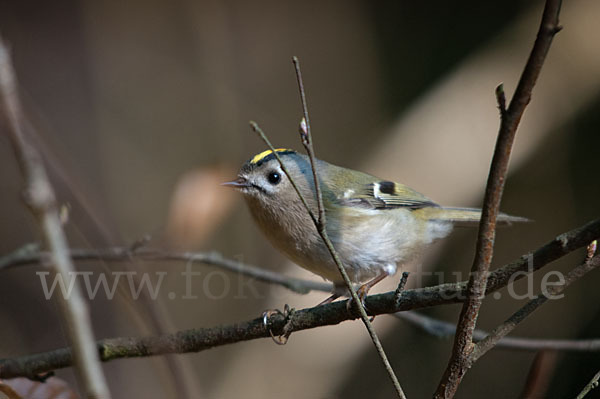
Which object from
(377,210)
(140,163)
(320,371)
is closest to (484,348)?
(377,210)

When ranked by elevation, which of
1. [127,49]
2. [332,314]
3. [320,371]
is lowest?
[320,371]

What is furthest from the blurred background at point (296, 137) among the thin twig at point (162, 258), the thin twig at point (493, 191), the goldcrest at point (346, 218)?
the thin twig at point (493, 191)

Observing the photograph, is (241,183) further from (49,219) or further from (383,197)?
(49,219)

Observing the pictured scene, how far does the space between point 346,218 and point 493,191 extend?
4.05 ft

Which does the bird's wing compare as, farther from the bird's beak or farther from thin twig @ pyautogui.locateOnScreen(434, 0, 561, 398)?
thin twig @ pyautogui.locateOnScreen(434, 0, 561, 398)

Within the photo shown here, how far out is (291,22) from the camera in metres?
4.63

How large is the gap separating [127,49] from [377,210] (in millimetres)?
2687

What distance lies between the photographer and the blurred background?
10.1ft

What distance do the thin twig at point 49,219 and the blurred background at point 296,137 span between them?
122cm

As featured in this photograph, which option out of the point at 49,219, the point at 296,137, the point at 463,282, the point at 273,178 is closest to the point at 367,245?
the point at 273,178

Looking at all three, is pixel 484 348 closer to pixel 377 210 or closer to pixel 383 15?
pixel 377 210

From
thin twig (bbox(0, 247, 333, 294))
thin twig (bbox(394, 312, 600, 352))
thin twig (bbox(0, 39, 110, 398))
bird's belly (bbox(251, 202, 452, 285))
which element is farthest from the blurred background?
thin twig (bbox(0, 39, 110, 398))

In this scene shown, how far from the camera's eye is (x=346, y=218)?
2172mm

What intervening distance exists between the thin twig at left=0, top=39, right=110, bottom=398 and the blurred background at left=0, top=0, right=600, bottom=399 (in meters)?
1.22
